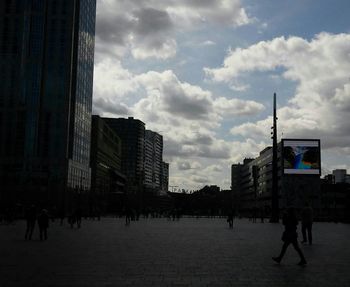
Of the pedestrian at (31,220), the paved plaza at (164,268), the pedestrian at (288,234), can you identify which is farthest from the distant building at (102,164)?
the pedestrian at (288,234)

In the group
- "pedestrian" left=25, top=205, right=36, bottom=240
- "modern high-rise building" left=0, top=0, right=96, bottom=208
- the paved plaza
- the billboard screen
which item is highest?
"modern high-rise building" left=0, top=0, right=96, bottom=208

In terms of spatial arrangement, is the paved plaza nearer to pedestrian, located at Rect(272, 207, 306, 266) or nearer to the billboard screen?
pedestrian, located at Rect(272, 207, 306, 266)

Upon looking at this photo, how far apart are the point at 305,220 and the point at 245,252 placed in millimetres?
5860

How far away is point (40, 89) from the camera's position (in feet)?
417

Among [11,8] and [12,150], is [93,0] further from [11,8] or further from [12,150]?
[12,150]

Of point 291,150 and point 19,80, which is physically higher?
point 19,80

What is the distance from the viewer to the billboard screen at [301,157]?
340 ft

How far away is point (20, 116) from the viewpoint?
127375mm

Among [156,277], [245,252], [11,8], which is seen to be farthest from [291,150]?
[156,277]

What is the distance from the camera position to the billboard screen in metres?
104

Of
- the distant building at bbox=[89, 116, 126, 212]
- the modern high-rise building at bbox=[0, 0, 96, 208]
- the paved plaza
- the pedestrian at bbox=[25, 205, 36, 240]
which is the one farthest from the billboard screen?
the paved plaza

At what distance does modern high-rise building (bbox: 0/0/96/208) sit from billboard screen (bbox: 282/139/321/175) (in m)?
52.4

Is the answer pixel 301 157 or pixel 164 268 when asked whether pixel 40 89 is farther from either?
pixel 164 268

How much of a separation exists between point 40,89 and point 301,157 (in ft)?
217
